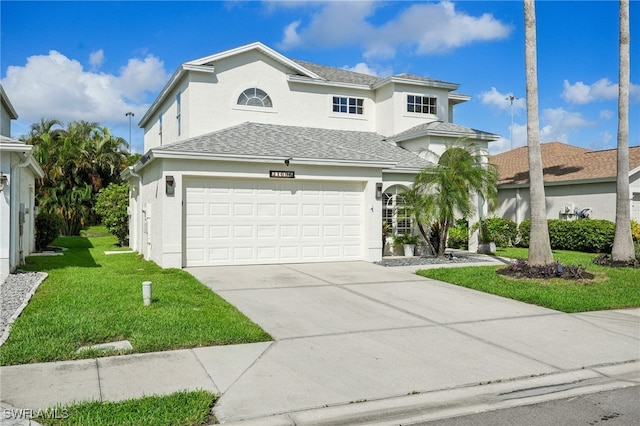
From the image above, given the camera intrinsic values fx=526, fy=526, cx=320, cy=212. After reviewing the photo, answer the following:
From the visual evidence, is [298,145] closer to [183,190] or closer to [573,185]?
[183,190]

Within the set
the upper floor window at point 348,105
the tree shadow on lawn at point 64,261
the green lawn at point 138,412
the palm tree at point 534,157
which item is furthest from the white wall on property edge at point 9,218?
the upper floor window at point 348,105

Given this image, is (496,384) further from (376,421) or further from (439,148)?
(439,148)

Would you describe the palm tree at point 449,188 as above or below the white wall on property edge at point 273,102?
below

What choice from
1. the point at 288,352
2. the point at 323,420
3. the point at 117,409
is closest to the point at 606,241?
the point at 288,352

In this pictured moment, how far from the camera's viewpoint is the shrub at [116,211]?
21.8 metres

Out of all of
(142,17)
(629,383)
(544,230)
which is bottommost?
(629,383)

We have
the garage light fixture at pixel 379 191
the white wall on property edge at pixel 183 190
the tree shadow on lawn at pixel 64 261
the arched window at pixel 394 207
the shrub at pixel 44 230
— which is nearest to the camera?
the tree shadow on lawn at pixel 64 261

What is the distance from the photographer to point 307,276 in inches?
510

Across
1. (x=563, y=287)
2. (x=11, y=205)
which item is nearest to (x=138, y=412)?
(x=11, y=205)

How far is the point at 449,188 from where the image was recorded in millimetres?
16109

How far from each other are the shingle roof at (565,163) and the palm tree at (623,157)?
16.3ft

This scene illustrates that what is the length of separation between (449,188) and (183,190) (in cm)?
789

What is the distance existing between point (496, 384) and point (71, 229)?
29669 mm

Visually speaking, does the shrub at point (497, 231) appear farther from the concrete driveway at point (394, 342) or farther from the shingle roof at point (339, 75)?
the concrete driveway at point (394, 342)
